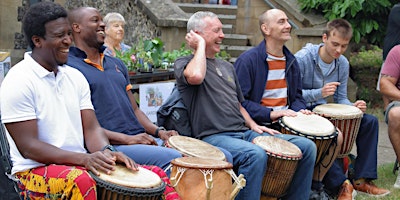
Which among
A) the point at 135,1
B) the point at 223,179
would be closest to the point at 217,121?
the point at 223,179

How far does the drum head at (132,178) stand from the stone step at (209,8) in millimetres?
8644

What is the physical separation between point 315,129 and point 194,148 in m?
1.36

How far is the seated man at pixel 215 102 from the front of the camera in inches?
194

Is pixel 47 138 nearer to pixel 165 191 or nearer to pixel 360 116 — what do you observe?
pixel 165 191

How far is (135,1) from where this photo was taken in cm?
1059

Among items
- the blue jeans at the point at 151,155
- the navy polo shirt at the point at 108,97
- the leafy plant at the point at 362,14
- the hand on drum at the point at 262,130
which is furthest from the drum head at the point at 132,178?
the leafy plant at the point at 362,14

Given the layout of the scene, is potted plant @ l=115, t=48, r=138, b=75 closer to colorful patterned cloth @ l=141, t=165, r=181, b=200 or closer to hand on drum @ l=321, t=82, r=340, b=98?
hand on drum @ l=321, t=82, r=340, b=98

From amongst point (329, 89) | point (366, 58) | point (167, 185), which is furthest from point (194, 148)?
point (366, 58)

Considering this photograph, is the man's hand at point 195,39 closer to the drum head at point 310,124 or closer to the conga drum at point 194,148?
the conga drum at point 194,148

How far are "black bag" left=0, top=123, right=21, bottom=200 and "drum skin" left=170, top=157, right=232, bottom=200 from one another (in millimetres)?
990

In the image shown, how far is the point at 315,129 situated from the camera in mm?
5406

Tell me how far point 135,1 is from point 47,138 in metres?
7.11

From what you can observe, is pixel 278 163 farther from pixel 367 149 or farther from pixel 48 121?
pixel 48 121

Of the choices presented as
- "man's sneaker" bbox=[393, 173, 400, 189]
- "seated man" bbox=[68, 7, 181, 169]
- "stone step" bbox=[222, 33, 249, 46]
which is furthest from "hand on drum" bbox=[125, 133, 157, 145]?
"stone step" bbox=[222, 33, 249, 46]
